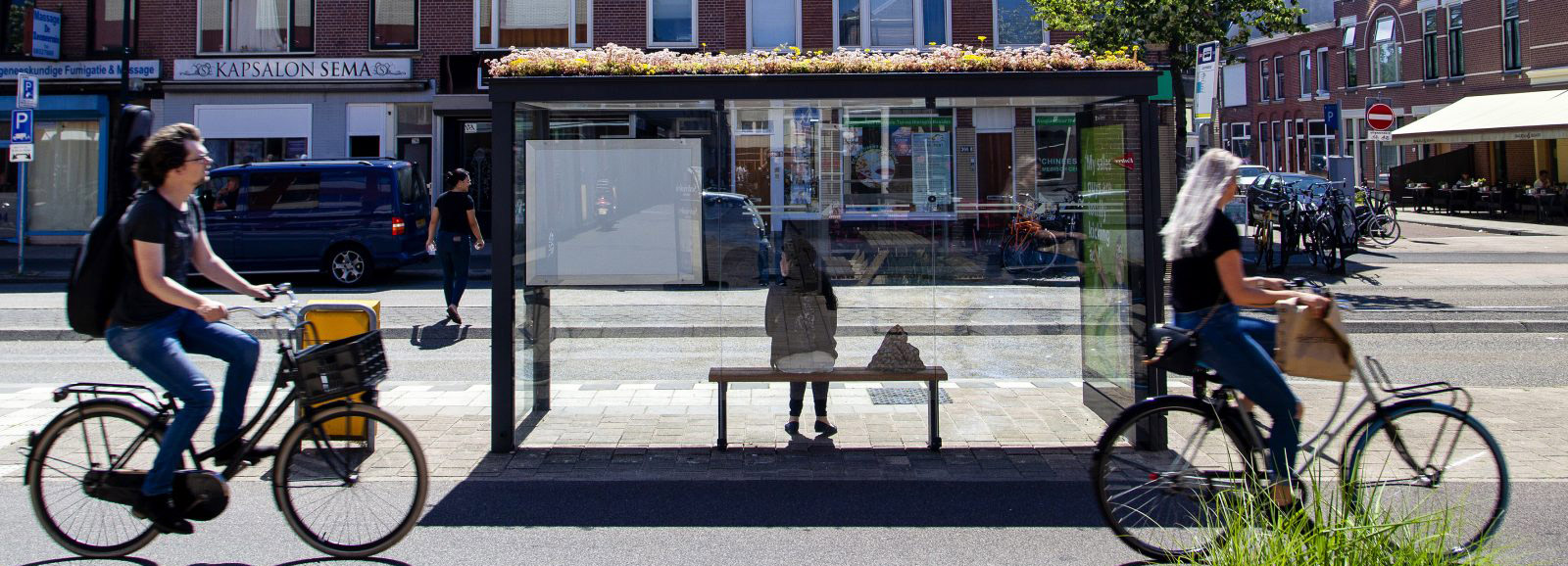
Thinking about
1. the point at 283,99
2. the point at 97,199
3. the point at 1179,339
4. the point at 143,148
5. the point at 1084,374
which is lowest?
the point at 97,199

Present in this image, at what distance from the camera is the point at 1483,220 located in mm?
29844

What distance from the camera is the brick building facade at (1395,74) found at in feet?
113

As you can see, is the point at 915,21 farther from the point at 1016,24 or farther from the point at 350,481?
the point at 350,481

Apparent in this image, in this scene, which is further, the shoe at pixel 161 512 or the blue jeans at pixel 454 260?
the blue jeans at pixel 454 260

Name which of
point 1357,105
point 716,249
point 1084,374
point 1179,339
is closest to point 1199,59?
point 1084,374

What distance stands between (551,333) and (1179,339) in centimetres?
408

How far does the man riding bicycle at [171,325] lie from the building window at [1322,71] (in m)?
47.3

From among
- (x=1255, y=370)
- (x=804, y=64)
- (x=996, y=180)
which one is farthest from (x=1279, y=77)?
(x=1255, y=370)

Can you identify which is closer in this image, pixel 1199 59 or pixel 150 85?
pixel 1199 59

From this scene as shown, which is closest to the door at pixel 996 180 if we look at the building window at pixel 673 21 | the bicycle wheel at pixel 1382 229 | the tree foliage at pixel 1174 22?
the tree foliage at pixel 1174 22

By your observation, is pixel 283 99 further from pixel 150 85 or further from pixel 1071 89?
pixel 1071 89

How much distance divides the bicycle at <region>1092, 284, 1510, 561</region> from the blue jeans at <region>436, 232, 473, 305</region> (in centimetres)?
897

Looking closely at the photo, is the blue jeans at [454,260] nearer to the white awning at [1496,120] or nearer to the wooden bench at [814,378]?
the wooden bench at [814,378]

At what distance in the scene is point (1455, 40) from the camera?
3756cm
